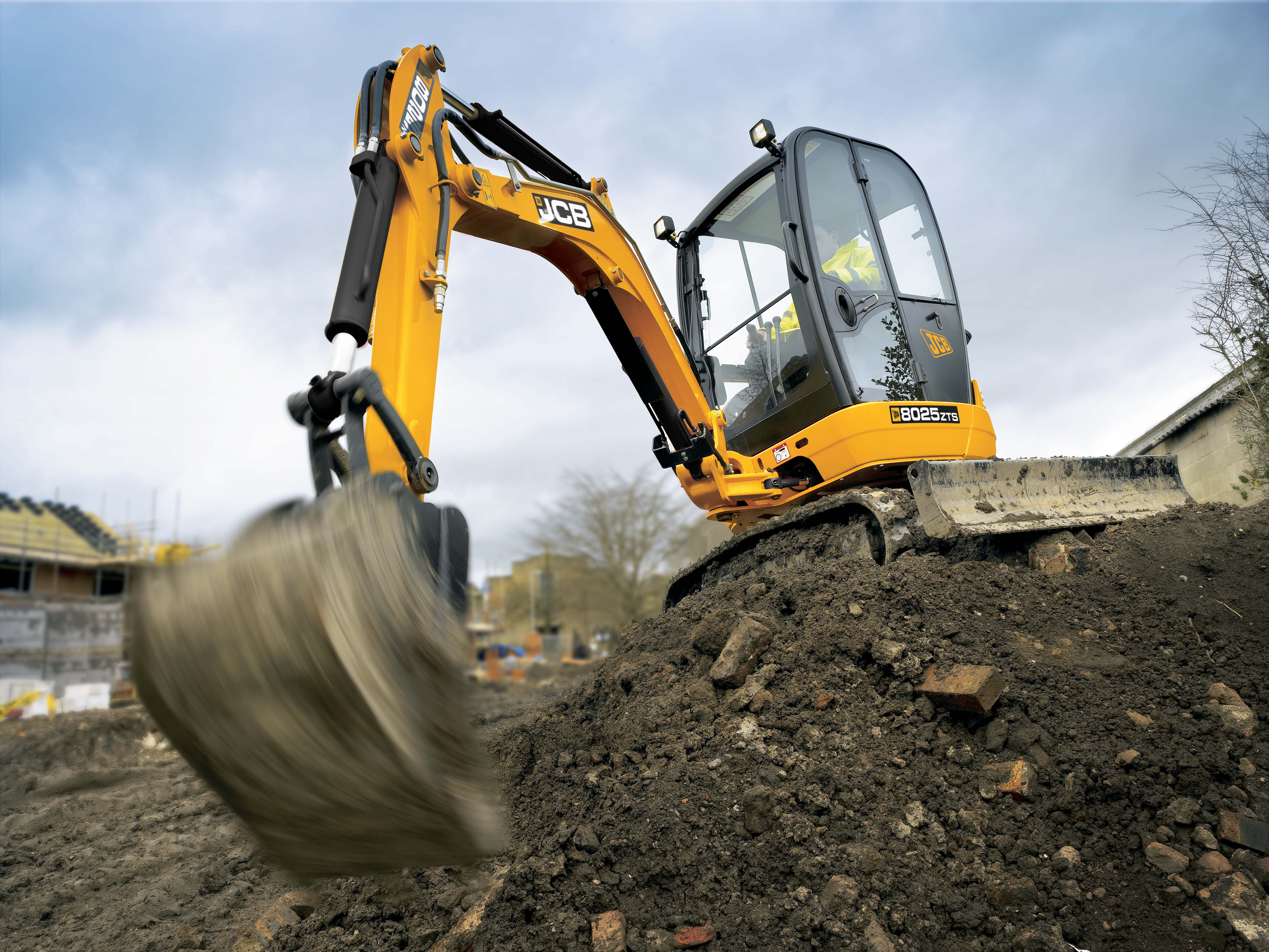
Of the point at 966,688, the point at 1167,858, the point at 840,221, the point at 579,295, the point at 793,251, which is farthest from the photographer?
the point at 579,295

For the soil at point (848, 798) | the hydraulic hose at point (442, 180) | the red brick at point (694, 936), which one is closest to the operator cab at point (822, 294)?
the soil at point (848, 798)

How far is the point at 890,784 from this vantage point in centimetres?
267

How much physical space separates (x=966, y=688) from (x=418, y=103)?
3.40m

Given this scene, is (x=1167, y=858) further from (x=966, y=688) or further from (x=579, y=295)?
(x=579, y=295)

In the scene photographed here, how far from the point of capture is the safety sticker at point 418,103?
3334mm

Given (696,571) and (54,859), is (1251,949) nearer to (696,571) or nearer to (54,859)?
(696,571)

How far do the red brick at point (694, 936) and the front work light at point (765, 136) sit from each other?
4.27 meters

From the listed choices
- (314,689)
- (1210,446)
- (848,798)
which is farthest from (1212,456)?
(314,689)

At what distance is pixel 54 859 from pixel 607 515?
22956mm

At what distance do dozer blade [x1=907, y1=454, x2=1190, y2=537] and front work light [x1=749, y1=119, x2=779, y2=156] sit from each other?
2.22 m

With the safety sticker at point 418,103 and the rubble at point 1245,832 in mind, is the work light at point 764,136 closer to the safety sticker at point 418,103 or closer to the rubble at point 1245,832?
the safety sticker at point 418,103

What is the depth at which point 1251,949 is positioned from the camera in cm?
207

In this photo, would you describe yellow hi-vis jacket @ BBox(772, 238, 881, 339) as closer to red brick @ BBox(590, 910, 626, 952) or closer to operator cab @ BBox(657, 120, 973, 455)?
operator cab @ BBox(657, 120, 973, 455)

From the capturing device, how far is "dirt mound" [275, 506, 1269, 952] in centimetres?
226
